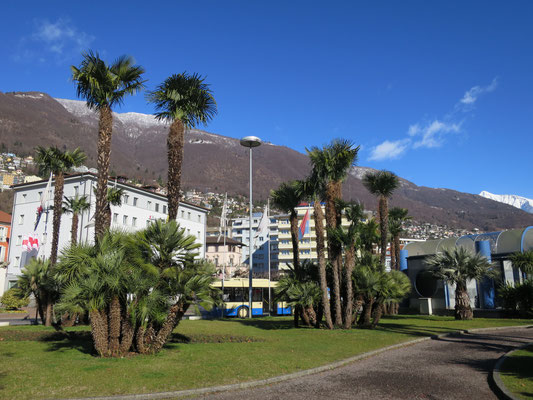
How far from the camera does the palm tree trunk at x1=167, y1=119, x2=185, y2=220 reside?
17.3 m

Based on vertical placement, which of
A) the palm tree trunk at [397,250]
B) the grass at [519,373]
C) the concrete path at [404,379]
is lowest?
the concrete path at [404,379]

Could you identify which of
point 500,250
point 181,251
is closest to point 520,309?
point 500,250

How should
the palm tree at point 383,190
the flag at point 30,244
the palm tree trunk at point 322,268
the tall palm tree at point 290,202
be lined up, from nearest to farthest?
1. the palm tree trunk at point 322,268
2. the tall palm tree at point 290,202
3. the palm tree at point 383,190
4. the flag at point 30,244

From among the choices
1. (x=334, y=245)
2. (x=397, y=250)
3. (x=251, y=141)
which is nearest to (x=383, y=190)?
(x=397, y=250)

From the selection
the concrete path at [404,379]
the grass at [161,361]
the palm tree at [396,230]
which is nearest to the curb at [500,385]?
the concrete path at [404,379]

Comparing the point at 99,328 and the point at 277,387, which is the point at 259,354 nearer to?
the point at 277,387

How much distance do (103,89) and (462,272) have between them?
27.9 meters

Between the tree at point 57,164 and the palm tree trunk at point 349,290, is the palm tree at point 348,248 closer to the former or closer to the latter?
the palm tree trunk at point 349,290

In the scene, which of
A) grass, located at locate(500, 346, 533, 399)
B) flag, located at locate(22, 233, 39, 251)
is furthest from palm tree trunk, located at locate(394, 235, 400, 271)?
flag, located at locate(22, 233, 39, 251)

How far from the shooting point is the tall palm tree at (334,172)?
2302 cm

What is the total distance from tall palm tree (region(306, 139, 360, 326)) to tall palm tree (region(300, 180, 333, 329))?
0.50 meters

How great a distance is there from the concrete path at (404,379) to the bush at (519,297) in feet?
56.1

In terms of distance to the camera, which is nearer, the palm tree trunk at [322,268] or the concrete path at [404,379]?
the concrete path at [404,379]

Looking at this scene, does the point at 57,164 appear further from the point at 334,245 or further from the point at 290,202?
the point at 334,245
